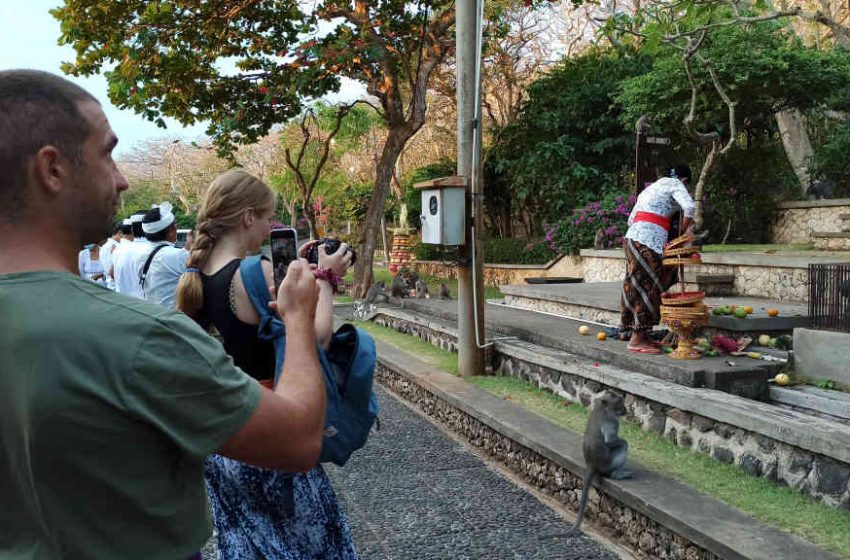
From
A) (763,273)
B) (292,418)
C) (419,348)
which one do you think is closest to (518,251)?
(419,348)

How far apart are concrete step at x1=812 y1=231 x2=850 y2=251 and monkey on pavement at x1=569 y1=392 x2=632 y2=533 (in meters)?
7.42

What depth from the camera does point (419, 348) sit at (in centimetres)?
920

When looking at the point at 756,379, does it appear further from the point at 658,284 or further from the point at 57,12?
the point at 57,12

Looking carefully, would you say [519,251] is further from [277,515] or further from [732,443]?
[277,515]

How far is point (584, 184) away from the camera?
16.5 metres

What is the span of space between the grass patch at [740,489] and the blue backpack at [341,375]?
2347 millimetres

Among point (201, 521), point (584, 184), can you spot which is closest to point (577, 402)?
point (201, 521)

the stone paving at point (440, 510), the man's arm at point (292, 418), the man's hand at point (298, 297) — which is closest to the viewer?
the man's arm at point (292, 418)

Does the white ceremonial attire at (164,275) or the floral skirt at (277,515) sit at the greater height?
the white ceremonial attire at (164,275)

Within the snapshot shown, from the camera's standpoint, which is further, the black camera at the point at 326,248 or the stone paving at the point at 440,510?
the stone paving at the point at 440,510

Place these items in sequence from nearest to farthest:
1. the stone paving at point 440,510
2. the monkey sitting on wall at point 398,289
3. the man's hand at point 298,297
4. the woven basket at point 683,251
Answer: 1. the man's hand at point 298,297
2. the stone paving at point 440,510
3. the woven basket at point 683,251
4. the monkey sitting on wall at point 398,289

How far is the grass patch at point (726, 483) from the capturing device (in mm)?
3379

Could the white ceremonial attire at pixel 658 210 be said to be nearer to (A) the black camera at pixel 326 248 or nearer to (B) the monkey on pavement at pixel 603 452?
(B) the monkey on pavement at pixel 603 452

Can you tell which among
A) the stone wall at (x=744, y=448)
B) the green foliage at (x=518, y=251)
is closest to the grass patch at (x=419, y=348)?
the stone wall at (x=744, y=448)
